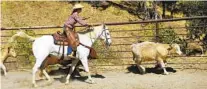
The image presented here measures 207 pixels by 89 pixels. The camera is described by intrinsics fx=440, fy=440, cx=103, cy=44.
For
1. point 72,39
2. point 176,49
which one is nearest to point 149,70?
point 176,49

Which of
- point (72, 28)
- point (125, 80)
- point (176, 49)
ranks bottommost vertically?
point (125, 80)

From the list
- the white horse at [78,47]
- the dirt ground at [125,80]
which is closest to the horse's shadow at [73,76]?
the dirt ground at [125,80]

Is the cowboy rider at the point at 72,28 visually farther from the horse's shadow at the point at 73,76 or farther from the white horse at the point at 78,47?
the horse's shadow at the point at 73,76

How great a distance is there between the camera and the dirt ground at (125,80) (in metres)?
9.20

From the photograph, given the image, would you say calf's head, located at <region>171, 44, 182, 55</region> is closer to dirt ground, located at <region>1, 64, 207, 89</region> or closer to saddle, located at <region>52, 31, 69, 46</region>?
dirt ground, located at <region>1, 64, 207, 89</region>

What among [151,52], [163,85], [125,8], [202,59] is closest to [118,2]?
[125,8]

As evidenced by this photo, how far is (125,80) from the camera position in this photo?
9914mm

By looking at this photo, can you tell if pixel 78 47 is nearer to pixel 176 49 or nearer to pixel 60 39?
pixel 60 39

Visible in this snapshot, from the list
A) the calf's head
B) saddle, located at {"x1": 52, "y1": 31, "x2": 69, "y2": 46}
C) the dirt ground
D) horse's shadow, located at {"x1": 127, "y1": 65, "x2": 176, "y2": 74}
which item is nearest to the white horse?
saddle, located at {"x1": 52, "y1": 31, "x2": 69, "y2": 46}

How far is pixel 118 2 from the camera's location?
23.0 m

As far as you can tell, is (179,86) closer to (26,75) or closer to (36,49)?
(36,49)

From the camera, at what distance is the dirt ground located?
9.20m

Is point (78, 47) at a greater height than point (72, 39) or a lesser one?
lesser

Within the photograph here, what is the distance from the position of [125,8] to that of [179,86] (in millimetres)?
13854
